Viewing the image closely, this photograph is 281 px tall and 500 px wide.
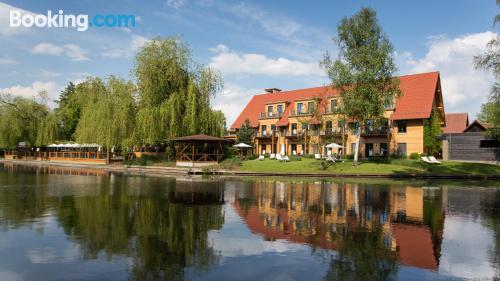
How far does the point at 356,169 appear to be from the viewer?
34.6m

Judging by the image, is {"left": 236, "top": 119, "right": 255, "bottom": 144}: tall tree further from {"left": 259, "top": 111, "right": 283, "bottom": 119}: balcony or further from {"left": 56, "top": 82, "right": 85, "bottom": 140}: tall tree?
{"left": 56, "top": 82, "right": 85, "bottom": 140}: tall tree

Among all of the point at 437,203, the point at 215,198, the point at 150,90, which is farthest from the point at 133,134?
the point at 437,203

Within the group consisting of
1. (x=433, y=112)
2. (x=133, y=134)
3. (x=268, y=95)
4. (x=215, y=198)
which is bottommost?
(x=215, y=198)

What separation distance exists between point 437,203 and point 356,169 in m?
17.9

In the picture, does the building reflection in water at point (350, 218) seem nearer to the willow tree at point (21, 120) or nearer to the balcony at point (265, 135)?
the balcony at point (265, 135)

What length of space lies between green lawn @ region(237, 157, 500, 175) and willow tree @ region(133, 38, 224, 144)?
24.8 ft

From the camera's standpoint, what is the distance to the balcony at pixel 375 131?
4422 cm

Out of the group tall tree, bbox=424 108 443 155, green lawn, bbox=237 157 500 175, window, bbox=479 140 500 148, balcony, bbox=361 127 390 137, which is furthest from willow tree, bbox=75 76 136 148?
window, bbox=479 140 500 148

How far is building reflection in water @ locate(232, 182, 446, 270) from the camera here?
932cm

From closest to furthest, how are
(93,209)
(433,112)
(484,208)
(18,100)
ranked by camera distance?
1. (93,209)
2. (484,208)
3. (433,112)
4. (18,100)

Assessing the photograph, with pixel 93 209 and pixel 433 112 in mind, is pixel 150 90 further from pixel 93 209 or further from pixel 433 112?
pixel 433 112

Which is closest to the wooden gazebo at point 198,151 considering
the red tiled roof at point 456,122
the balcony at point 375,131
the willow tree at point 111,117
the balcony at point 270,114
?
the willow tree at point 111,117

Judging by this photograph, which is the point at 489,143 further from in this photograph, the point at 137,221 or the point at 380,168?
the point at 137,221

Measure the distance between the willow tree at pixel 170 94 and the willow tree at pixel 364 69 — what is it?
45.6 ft
